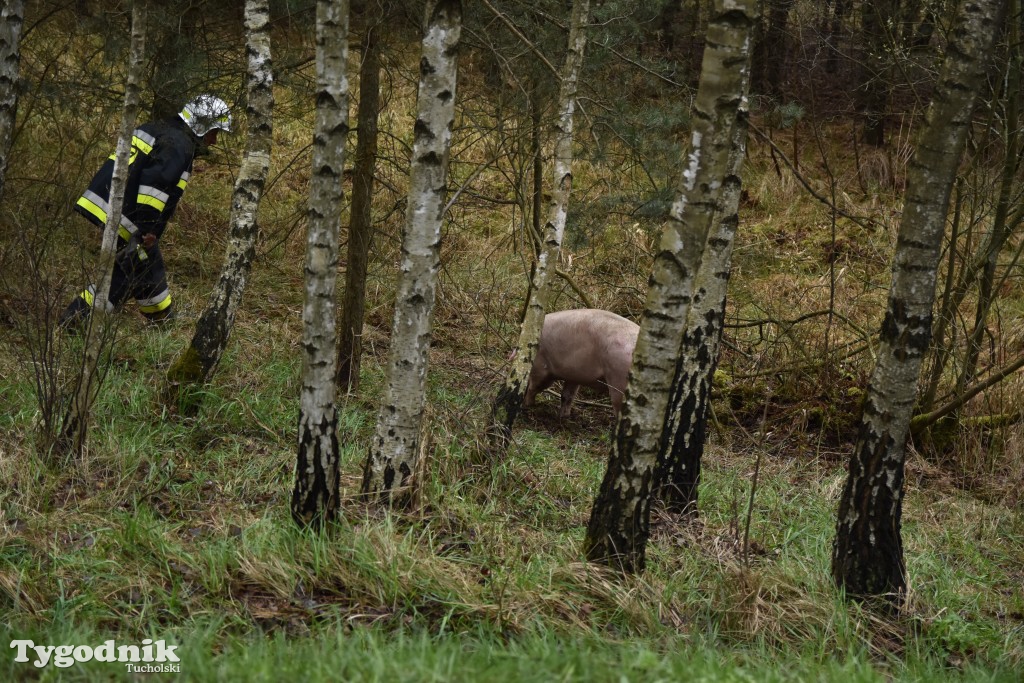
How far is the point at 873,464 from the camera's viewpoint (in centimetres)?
445

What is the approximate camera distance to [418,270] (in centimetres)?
465

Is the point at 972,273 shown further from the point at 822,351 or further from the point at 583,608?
the point at 583,608

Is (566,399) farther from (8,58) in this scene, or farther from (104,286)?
(8,58)

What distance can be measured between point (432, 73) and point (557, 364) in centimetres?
349

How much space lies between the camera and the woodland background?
390 cm

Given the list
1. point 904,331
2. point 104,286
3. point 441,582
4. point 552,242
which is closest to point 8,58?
point 104,286

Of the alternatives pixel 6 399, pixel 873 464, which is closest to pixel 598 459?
pixel 873 464

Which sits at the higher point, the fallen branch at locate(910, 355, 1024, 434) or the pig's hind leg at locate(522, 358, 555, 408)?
the fallen branch at locate(910, 355, 1024, 434)

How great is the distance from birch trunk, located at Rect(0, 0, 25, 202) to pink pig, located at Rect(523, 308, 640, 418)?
3.97 metres

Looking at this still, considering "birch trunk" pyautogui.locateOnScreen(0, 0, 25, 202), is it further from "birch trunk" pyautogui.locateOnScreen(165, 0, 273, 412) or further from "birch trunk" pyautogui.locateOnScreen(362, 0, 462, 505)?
"birch trunk" pyautogui.locateOnScreen(362, 0, 462, 505)

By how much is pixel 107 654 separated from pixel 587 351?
4.65m

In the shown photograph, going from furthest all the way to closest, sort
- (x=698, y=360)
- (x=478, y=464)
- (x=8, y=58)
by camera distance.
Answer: (x=8, y=58), (x=478, y=464), (x=698, y=360)

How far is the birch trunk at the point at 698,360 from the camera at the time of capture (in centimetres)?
543

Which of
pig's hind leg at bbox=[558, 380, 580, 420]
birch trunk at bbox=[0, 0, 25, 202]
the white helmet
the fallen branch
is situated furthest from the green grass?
the white helmet
